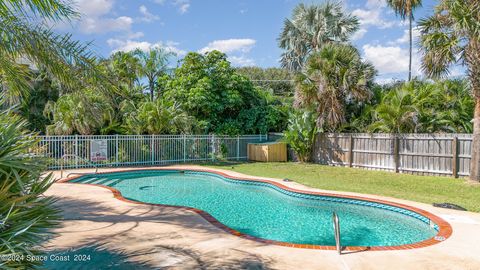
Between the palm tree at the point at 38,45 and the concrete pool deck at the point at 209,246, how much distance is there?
6.62 feet

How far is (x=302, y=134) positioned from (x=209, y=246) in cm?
1286

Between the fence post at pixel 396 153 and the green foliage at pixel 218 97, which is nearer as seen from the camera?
the fence post at pixel 396 153

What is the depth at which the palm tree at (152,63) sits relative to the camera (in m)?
23.6

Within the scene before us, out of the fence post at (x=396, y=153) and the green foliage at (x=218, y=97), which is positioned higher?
the green foliage at (x=218, y=97)

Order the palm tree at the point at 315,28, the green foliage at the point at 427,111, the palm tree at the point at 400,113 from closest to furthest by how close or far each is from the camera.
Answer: the palm tree at the point at 400,113 → the green foliage at the point at 427,111 → the palm tree at the point at 315,28

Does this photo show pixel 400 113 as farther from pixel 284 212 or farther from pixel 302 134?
pixel 284 212

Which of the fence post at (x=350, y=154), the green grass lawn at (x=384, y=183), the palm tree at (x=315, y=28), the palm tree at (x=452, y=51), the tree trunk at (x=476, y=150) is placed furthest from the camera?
the palm tree at (x=315, y=28)

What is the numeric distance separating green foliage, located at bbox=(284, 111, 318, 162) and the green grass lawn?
3.87ft

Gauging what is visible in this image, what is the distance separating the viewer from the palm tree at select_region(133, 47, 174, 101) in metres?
23.6

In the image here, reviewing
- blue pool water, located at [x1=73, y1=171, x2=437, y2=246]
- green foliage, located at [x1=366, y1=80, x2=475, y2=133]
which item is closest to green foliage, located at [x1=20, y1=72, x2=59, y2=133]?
blue pool water, located at [x1=73, y1=171, x2=437, y2=246]

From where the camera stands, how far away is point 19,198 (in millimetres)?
2664

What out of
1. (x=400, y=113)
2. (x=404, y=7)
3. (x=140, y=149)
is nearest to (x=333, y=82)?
(x=400, y=113)

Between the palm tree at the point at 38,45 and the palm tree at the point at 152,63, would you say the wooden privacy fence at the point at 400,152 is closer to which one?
the palm tree at the point at 38,45

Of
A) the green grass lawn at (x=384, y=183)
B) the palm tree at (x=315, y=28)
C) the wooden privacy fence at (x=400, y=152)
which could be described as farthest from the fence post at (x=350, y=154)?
the palm tree at (x=315, y=28)
